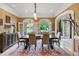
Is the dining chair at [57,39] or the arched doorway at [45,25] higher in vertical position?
the arched doorway at [45,25]

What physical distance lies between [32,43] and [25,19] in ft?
2.84

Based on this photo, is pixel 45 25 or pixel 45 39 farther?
pixel 45 39

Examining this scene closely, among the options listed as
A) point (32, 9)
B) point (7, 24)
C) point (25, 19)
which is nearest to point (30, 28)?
point (25, 19)

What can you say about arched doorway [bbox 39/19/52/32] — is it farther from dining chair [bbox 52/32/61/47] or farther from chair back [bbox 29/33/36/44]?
chair back [bbox 29/33/36/44]

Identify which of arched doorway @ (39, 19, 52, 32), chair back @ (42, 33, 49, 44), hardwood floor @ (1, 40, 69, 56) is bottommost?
hardwood floor @ (1, 40, 69, 56)

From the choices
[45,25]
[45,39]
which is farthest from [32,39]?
[45,25]

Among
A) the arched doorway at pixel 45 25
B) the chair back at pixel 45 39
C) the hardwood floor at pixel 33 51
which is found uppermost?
the arched doorway at pixel 45 25

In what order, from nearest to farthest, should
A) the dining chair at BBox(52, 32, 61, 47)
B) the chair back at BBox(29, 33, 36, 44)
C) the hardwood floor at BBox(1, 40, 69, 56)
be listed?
the hardwood floor at BBox(1, 40, 69, 56), the dining chair at BBox(52, 32, 61, 47), the chair back at BBox(29, 33, 36, 44)

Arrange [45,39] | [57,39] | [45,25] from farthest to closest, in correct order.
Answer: [45,39] → [57,39] → [45,25]

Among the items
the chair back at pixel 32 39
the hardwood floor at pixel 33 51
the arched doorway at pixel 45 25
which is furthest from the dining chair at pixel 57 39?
the chair back at pixel 32 39

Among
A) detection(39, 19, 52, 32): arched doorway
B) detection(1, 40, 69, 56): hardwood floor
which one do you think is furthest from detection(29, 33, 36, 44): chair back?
detection(39, 19, 52, 32): arched doorway

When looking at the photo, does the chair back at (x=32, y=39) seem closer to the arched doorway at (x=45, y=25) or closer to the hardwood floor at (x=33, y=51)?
the hardwood floor at (x=33, y=51)

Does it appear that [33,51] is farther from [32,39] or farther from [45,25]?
[45,25]

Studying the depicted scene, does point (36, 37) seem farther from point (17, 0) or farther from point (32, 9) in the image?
point (17, 0)
